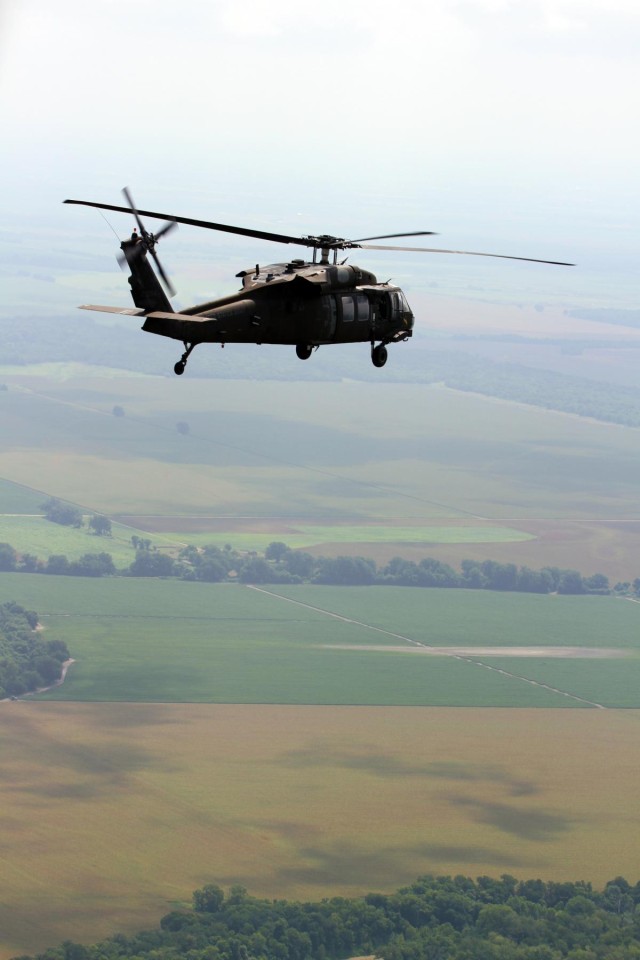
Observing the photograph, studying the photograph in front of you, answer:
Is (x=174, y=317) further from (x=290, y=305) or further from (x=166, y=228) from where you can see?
(x=290, y=305)

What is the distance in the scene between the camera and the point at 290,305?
1741 inches

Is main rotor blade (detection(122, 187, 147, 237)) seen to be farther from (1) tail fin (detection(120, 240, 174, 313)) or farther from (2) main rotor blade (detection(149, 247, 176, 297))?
(2) main rotor blade (detection(149, 247, 176, 297))

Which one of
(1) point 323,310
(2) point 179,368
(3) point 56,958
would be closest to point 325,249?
(1) point 323,310

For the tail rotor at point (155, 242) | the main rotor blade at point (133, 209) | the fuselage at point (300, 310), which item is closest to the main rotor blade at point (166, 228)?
the tail rotor at point (155, 242)

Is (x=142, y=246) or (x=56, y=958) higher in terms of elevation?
(x=142, y=246)

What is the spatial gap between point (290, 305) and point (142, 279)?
193 inches

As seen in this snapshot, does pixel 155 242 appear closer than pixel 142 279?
No

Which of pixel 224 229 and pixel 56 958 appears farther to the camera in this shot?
pixel 56 958

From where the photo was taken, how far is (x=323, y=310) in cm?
4481

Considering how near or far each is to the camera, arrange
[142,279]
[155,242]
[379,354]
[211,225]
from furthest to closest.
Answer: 1. [379,354]
2. [155,242]
3. [142,279]
4. [211,225]

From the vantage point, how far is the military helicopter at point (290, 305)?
1619 inches

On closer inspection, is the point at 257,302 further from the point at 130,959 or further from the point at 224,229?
the point at 130,959

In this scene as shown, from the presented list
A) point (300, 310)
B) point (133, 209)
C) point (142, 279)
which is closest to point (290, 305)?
point (300, 310)

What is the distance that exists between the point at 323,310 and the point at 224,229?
21.7ft
